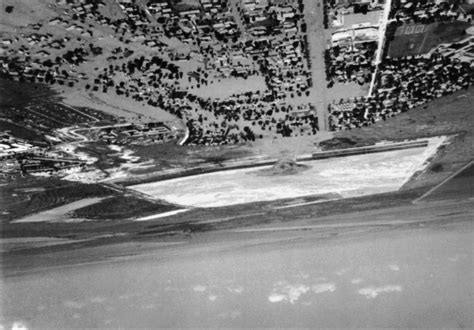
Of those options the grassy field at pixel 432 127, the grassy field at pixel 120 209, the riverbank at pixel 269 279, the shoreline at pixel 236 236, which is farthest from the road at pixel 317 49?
the riverbank at pixel 269 279

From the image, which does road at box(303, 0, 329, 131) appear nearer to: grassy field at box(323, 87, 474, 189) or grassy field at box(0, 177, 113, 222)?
grassy field at box(323, 87, 474, 189)

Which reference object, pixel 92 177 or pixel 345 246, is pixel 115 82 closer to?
pixel 92 177

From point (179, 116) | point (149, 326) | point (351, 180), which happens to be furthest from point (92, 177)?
point (149, 326)

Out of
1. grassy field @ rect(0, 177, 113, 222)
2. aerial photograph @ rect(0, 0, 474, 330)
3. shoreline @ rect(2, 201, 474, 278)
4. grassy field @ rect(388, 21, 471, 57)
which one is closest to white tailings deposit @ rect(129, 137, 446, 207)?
aerial photograph @ rect(0, 0, 474, 330)

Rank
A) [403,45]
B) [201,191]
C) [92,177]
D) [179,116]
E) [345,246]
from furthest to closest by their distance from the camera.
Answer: [345,246] < [201,191] < [92,177] < [179,116] < [403,45]

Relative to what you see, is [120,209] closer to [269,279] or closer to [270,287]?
[269,279]

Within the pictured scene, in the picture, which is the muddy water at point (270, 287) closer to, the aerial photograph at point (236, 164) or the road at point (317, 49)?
the aerial photograph at point (236, 164)

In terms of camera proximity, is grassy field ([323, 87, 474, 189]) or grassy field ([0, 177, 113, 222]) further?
grassy field ([0, 177, 113, 222])
